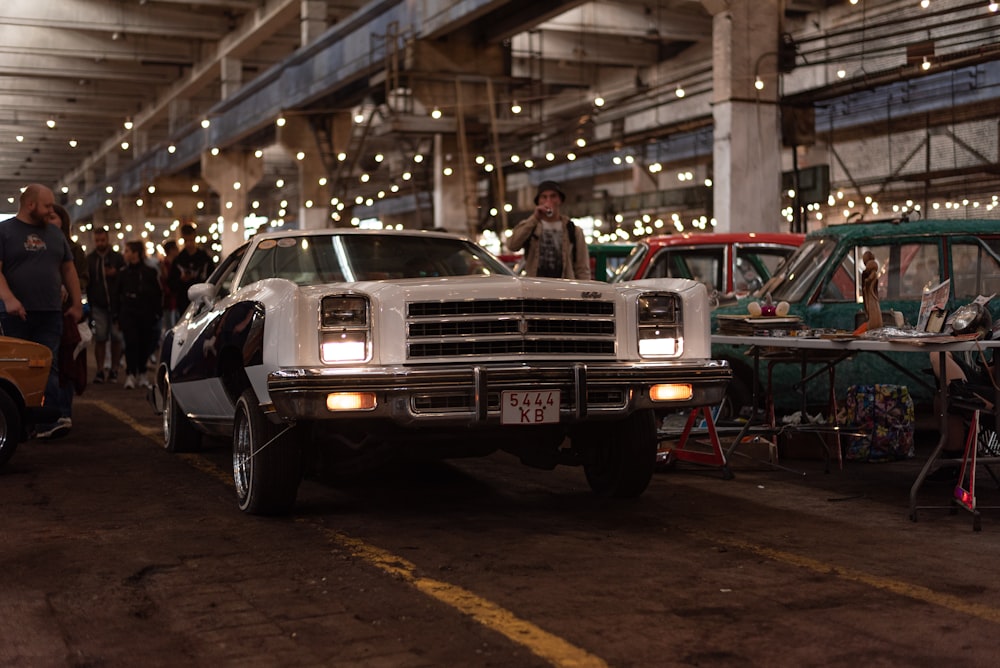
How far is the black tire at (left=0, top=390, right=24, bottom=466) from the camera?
7852 millimetres

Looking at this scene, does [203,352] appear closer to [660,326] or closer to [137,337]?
[660,326]

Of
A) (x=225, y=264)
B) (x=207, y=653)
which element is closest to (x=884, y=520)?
(x=207, y=653)

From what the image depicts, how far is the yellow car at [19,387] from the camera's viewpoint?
7.87 metres

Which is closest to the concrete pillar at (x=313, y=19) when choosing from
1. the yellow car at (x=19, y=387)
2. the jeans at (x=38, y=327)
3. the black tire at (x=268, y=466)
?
the jeans at (x=38, y=327)

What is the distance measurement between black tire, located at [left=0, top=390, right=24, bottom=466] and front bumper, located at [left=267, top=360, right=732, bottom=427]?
2.98 m

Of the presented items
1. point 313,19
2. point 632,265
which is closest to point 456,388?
point 632,265

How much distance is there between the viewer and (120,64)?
40188 millimetres

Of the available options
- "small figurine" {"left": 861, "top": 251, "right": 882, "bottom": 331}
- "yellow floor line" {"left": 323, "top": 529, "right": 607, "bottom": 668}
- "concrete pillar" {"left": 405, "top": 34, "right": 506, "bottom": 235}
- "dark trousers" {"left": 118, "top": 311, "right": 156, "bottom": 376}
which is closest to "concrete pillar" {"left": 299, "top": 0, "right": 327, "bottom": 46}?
"concrete pillar" {"left": 405, "top": 34, "right": 506, "bottom": 235}

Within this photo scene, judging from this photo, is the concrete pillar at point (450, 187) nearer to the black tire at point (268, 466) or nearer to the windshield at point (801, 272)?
the windshield at point (801, 272)

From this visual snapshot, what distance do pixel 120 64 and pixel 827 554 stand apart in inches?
1509

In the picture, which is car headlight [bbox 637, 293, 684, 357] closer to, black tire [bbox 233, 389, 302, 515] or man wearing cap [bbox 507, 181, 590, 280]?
black tire [bbox 233, 389, 302, 515]

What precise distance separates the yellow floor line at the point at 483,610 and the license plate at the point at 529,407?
2.70 feet

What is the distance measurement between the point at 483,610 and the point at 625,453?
2.37 metres

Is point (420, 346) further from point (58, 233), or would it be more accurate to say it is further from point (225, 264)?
point (58, 233)
